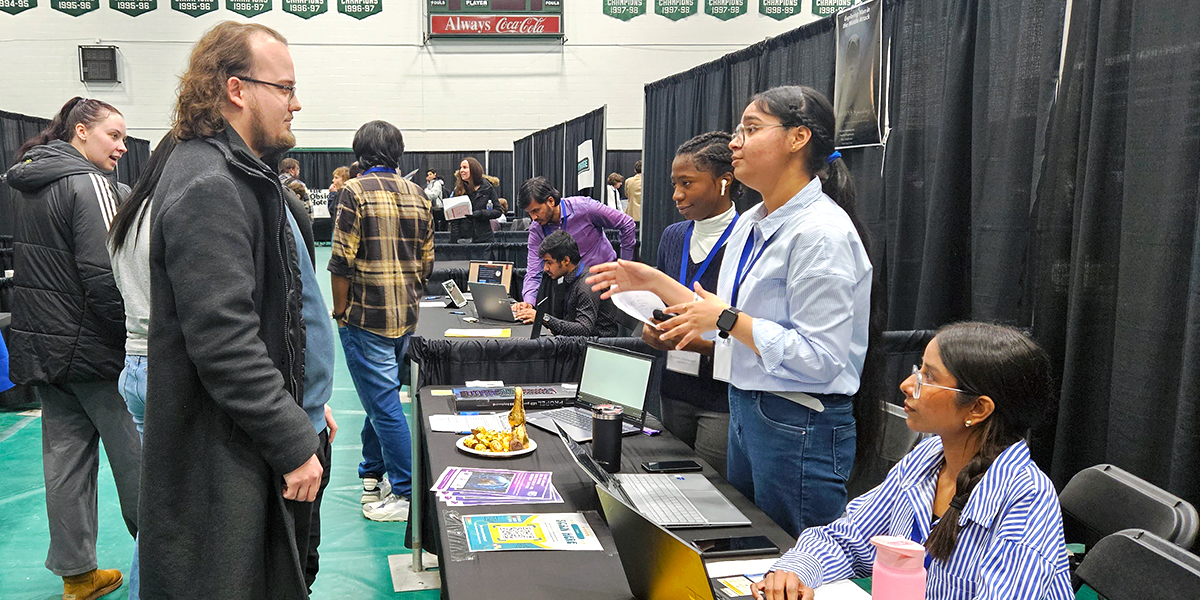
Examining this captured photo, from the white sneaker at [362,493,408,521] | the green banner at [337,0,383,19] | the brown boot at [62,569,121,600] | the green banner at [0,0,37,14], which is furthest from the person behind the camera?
the green banner at [337,0,383,19]

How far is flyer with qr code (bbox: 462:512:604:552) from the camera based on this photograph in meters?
1.46

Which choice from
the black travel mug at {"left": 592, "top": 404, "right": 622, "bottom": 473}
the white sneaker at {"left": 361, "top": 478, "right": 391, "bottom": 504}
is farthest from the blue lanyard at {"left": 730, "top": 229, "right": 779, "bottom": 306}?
the white sneaker at {"left": 361, "top": 478, "right": 391, "bottom": 504}

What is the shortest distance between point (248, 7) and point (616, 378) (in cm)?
1342

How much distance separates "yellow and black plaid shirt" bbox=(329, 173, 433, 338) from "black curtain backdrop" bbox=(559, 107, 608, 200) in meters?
4.91

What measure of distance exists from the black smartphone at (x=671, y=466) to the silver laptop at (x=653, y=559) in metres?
0.64

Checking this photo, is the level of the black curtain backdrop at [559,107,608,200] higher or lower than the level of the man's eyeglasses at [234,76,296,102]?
higher

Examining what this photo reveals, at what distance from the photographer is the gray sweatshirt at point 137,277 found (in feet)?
5.11

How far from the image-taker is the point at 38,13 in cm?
1290

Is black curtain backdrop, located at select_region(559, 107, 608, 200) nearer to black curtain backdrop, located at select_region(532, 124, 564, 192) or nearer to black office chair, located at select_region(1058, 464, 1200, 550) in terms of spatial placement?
black curtain backdrop, located at select_region(532, 124, 564, 192)

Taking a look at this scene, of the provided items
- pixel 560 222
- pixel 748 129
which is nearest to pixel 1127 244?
pixel 748 129

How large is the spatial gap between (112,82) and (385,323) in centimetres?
1299

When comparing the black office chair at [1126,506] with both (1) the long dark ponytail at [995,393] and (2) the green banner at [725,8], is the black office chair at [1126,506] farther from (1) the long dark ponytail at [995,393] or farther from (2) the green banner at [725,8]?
(2) the green banner at [725,8]

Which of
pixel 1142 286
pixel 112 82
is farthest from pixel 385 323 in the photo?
pixel 112 82

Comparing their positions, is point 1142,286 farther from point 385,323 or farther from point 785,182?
point 385,323
